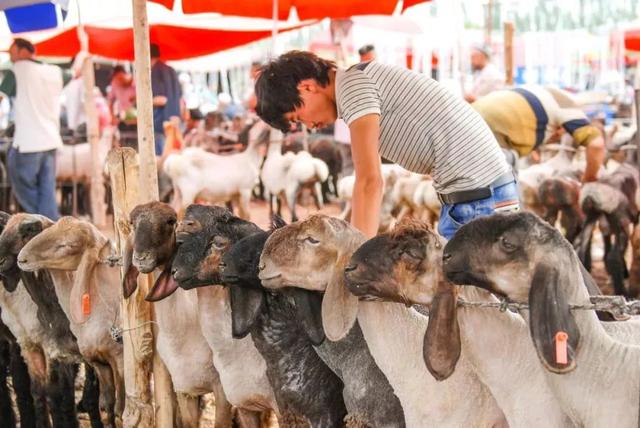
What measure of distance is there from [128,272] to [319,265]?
1.29m

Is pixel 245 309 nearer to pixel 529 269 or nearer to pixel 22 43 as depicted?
pixel 529 269

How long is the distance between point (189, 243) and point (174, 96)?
11723 millimetres

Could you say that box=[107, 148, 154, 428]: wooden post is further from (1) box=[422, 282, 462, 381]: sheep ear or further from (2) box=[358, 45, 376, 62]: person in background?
(2) box=[358, 45, 376, 62]: person in background

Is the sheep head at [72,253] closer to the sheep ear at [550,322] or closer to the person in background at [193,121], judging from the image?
the sheep ear at [550,322]

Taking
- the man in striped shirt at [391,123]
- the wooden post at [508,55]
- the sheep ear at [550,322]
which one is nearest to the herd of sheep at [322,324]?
the sheep ear at [550,322]

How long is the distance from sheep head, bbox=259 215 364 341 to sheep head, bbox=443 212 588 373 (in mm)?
565

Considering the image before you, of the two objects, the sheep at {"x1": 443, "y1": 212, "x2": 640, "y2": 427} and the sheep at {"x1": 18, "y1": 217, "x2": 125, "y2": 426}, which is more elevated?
the sheep at {"x1": 443, "y1": 212, "x2": 640, "y2": 427}

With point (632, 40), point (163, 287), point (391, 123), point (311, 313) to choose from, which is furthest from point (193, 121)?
point (311, 313)

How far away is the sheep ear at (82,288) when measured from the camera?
480 centimetres

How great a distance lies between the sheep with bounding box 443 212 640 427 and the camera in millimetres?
2863

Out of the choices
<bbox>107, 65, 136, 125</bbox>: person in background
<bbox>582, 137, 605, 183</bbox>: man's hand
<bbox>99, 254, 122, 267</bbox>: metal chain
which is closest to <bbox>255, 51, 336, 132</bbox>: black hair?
<bbox>99, 254, 122, 267</bbox>: metal chain

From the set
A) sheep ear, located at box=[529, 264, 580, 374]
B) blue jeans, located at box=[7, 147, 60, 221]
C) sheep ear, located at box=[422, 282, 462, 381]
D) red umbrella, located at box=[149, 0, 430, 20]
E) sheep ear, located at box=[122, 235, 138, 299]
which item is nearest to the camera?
sheep ear, located at box=[529, 264, 580, 374]

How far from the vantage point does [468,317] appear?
10.6 ft

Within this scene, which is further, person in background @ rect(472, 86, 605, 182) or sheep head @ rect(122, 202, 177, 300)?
person in background @ rect(472, 86, 605, 182)
